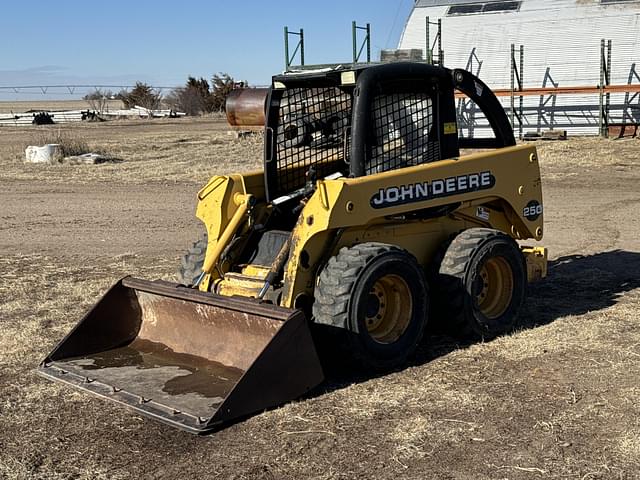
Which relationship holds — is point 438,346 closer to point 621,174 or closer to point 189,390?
point 189,390

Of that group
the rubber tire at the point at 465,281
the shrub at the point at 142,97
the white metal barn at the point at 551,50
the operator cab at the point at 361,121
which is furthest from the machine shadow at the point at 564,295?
the shrub at the point at 142,97

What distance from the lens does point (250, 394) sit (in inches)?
201

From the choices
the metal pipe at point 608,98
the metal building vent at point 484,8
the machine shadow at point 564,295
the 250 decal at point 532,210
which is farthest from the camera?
the metal building vent at point 484,8

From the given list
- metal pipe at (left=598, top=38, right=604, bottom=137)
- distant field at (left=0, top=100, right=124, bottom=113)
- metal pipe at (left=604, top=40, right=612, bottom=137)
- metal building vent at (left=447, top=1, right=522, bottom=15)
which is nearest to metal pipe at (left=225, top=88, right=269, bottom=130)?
metal pipe at (left=598, top=38, right=604, bottom=137)

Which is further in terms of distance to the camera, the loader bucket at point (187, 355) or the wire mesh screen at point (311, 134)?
the wire mesh screen at point (311, 134)

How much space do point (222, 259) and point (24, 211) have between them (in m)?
8.93

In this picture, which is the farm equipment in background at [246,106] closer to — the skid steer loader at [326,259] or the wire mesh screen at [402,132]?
the skid steer loader at [326,259]

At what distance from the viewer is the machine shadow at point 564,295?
5965 millimetres

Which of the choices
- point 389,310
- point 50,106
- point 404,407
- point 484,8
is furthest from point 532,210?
point 50,106

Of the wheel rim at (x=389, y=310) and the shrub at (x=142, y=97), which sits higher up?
the shrub at (x=142, y=97)

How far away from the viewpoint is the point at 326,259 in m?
5.95

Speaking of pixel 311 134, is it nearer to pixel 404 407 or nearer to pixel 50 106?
pixel 404 407

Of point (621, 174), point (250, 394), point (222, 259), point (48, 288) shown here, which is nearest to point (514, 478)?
point (250, 394)

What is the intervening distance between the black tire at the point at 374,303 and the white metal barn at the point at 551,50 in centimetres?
2118
